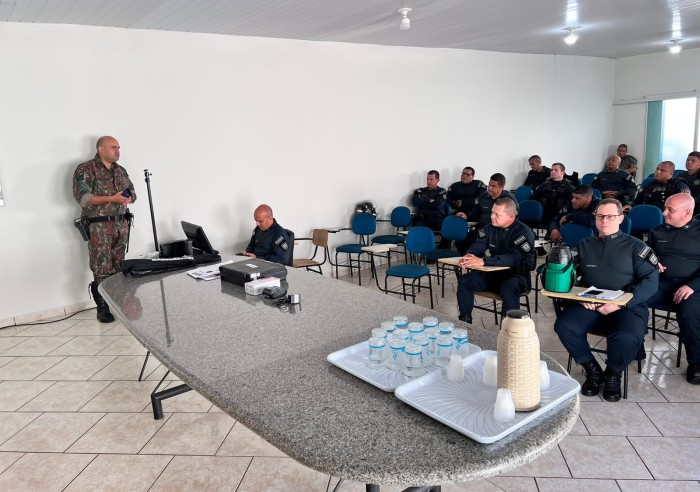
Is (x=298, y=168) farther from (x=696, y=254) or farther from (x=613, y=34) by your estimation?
(x=613, y=34)

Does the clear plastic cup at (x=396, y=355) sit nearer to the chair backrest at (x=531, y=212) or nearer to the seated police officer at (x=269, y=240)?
the seated police officer at (x=269, y=240)

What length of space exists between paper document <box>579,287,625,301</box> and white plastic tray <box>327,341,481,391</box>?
1666 millimetres

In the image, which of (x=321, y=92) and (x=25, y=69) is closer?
(x=25, y=69)

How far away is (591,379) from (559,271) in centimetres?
75

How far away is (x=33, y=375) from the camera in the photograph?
3.84 meters

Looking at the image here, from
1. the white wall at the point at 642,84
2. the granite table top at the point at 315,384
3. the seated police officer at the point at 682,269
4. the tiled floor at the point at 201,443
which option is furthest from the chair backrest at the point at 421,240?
the white wall at the point at 642,84

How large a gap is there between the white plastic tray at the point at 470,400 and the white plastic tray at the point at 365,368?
0.06 m

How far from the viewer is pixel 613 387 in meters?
3.13

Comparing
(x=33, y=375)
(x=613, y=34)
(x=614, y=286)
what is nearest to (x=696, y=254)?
(x=614, y=286)

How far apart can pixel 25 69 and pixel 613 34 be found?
→ 760 centimetres

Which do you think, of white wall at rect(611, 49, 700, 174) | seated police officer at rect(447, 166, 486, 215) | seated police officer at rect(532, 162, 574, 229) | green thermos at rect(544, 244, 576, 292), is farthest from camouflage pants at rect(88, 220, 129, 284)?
white wall at rect(611, 49, 700, 174)

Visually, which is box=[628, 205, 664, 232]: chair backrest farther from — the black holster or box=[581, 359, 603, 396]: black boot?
the black holster

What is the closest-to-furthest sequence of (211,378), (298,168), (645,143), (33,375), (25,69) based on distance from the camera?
(211,378), (33,375), (25,69), (298,168), (645,143)

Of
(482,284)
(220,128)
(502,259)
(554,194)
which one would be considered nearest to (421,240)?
(482,284)
